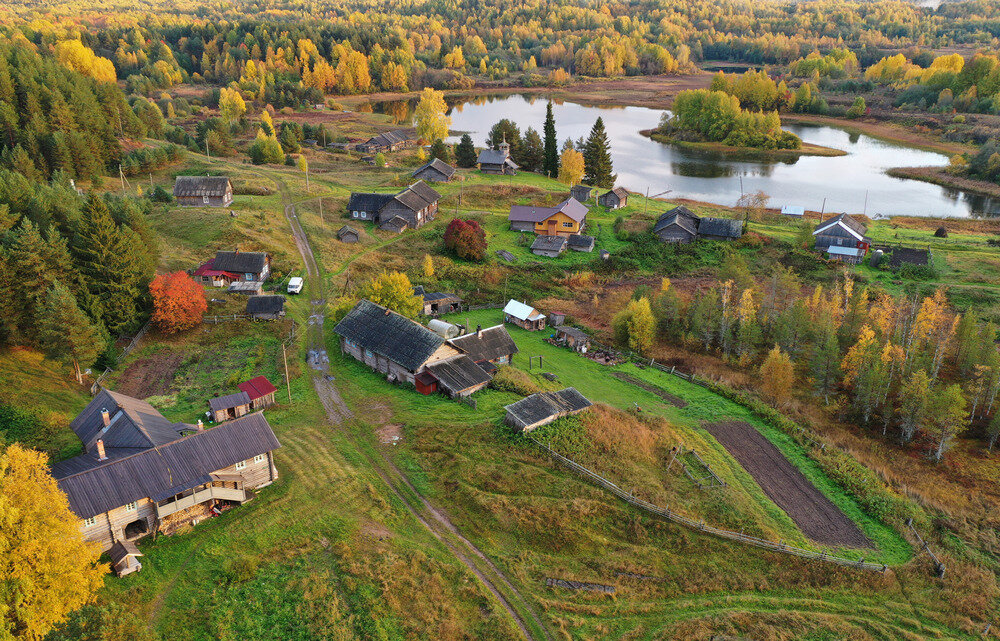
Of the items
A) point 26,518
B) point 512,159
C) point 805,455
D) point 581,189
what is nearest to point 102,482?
point 26,518

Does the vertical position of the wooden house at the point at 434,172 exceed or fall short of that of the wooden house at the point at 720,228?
it exceeds it

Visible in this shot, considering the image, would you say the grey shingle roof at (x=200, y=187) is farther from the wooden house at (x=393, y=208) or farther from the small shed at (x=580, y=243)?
the small shed at (x=580, y=243)

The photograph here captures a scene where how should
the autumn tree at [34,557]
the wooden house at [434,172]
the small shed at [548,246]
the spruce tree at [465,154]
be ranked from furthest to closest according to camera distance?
1. the spruce tree at [465,154]
2. the wooden house at [434,172]
3. the small shed at [548,246]
4. the autumn tree at [34,557]

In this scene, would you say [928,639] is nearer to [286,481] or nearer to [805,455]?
[805,455]

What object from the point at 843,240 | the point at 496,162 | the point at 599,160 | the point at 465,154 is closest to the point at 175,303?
the point at 496,162

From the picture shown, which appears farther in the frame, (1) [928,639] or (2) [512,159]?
(2) [512,159]

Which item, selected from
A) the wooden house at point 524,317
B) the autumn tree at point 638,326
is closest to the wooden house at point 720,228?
the autumn tree at point 638,326
